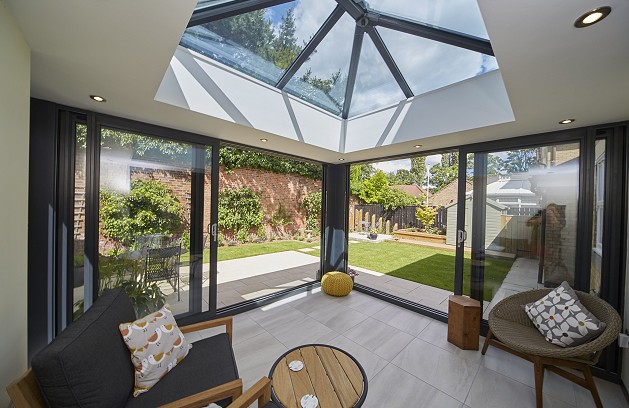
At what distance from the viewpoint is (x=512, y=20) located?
1034 mm

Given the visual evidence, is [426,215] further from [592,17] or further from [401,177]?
[592,17]

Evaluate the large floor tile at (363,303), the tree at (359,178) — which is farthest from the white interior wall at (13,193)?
the tree at (359,178)

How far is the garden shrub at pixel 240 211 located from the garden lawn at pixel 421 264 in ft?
9.67

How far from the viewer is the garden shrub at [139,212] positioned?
2377mm

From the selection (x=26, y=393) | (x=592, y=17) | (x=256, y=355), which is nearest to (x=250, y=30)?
(x=592, y=17)

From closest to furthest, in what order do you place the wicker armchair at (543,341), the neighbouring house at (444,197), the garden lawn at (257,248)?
the wicker armchair at (543,341) → the garden lawn at (257,248) → the neighbouring house at (444,197)

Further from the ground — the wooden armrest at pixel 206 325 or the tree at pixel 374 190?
the tree at pixel 374 190

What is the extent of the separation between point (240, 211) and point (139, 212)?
3936mm

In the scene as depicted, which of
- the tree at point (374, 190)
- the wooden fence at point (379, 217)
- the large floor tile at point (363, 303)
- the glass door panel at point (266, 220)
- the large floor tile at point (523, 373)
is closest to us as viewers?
the large floor tile at point (523, 373)

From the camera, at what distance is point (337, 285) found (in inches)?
150

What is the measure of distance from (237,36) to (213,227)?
212cm

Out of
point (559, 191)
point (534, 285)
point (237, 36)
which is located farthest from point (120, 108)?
point (534, 285)

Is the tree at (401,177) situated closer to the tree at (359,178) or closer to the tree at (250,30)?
the tree at (359,178)

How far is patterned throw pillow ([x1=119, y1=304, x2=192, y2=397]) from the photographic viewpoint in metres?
1.38
